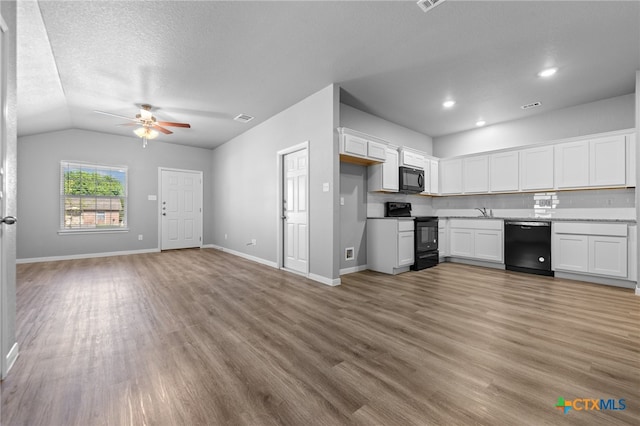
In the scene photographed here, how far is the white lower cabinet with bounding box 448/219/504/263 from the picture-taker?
4758 mm

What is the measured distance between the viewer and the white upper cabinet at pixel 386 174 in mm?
4590

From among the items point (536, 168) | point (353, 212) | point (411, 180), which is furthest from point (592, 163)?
point (353, 212)

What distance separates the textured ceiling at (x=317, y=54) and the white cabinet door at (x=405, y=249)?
7.25 ft

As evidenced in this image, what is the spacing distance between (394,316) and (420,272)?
215 cm

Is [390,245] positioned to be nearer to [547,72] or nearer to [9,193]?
[547,72]

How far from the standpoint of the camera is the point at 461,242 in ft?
17.3

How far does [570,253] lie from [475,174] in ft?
6.67

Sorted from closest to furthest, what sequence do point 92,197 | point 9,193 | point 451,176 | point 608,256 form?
point 9,193, point 608,256, point 451,176, point 92,197

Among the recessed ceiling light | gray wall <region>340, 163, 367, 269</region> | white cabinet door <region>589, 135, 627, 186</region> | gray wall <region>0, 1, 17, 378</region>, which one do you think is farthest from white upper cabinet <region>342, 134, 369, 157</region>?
white cabinet door <region>589, 135, 627, 186</region>

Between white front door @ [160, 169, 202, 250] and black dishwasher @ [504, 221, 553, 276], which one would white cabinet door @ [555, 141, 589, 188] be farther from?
white front door @ [160, 169, 202, 250]

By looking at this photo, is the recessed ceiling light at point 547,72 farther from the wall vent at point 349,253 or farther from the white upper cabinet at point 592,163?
the wall vent at point 349,253

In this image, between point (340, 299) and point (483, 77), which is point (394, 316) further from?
point (483, 77)


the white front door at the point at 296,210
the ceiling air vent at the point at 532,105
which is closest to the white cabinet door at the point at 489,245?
the ceiling air vent at the point at 532,105

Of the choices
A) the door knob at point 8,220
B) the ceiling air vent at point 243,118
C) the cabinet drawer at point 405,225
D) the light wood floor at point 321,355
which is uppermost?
the ceiling air vent at point 243,118
